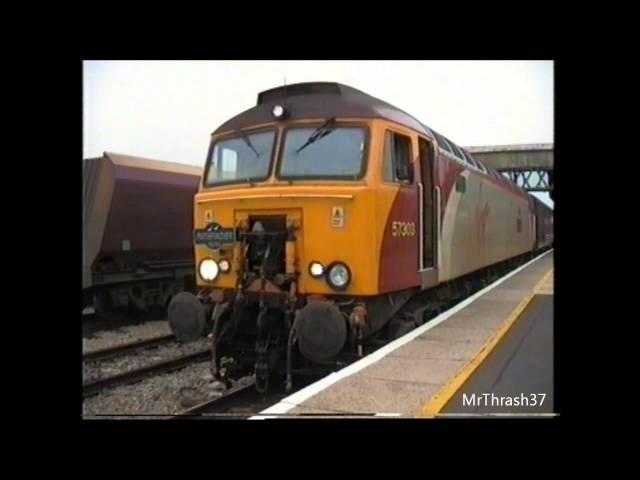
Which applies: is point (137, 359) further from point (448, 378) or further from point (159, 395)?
point (448, 378)

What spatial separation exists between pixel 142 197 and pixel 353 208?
3559 mm

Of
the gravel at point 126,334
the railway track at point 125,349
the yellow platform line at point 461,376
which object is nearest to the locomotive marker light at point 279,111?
the yellow platform line at point 461,376

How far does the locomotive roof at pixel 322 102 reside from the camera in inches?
201


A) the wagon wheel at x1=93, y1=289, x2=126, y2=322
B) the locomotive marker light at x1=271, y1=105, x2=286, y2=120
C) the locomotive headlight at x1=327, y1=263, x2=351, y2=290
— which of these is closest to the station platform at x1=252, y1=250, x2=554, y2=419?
the locomotive headlight at x1=327, y1=263, x2=351, y2=290

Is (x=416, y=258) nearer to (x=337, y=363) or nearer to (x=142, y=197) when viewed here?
(x=337, y=363)

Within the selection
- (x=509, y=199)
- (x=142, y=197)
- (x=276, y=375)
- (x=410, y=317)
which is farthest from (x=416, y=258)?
(x=509, y=199)

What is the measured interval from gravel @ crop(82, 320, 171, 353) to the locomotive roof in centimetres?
364

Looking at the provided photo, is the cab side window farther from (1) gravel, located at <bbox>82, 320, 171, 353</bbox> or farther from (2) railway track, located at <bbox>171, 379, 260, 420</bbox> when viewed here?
(1) gravel, located at <bbox>82, 320, 171, 353</bbox>

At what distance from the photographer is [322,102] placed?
206 inches

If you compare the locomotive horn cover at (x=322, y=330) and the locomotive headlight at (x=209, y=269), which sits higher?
the locomotive headlight at (x=209, y=269)

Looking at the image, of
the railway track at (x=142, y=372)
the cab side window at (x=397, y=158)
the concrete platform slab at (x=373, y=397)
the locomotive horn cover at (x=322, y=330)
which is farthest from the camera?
the railway track at (x=142, y=372)

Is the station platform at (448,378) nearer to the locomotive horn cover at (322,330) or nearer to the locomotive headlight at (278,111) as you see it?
the locomotive horn cover at (322,330)

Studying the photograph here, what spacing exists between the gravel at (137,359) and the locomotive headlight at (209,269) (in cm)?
170

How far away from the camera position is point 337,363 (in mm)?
5379
